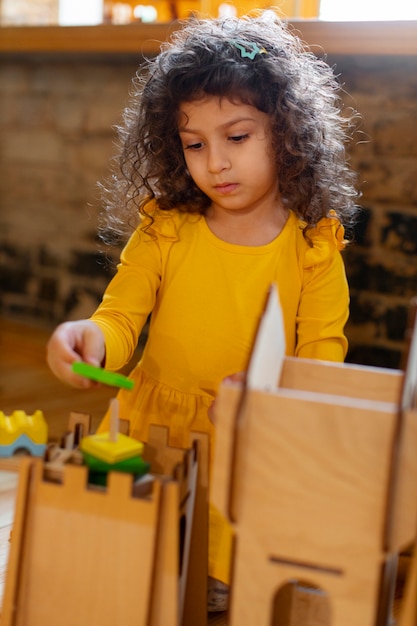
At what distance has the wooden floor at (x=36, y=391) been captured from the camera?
199 centimetres

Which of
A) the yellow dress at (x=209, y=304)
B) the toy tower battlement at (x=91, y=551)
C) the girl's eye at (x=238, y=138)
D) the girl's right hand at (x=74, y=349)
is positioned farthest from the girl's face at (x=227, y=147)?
the toy tower battlement at (x=91, y=551)

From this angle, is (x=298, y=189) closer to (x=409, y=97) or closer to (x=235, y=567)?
(x=235, y=567)

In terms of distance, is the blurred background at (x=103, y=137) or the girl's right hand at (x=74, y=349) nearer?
the girl's right hand at (x=74, y=349)

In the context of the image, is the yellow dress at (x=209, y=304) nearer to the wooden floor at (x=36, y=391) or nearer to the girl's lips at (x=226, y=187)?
the girl's lips at (x=226, y=187)

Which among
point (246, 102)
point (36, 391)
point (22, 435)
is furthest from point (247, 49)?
point (36, 391)

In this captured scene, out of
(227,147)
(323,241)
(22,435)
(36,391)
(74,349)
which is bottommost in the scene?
(36,391)

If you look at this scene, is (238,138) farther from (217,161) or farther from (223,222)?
(223,222)

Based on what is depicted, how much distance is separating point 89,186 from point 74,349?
1.74 meters

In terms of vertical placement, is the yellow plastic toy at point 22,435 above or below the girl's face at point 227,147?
below

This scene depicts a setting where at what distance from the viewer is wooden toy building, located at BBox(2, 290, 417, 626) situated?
2.35 ft

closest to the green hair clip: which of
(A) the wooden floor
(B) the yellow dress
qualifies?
(B) the yellow dress

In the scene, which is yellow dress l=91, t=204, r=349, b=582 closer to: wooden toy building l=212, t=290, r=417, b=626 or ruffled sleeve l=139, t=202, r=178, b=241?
ruffled sleeve l=139, t=202, r=178, b=241

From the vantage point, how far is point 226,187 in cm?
118

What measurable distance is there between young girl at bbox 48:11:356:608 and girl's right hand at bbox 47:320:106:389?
71mm
